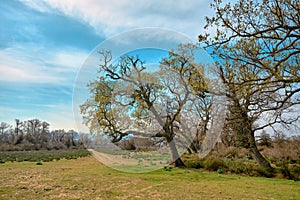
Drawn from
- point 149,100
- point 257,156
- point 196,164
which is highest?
point 149,100

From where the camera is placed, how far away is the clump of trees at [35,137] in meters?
57.8

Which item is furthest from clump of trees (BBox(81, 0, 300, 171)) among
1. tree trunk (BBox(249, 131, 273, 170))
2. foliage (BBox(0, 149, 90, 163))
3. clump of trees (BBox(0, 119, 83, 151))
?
clump of trees (BBox(0, 119, 83, 151))

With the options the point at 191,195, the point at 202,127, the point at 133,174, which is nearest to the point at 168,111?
the point at 202,127

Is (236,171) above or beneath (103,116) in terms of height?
beneath

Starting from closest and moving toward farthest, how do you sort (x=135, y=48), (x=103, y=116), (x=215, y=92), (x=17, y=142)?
(x=135, y=48)
(x=215, y=92)
(x=103, y=116)
(x=17, y=142)

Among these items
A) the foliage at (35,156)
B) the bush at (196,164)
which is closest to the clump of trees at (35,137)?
the foliage at (35,156)

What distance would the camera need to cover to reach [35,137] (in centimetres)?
6506

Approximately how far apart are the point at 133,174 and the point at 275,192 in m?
7.46

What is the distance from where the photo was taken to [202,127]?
1341 cm

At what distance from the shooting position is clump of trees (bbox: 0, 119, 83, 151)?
189ft

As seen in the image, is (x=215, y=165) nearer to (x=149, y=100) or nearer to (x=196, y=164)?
(x=196, y=164)

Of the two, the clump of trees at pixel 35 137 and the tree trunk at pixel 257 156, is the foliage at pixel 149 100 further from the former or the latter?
the clump of trees at pixel 35 137

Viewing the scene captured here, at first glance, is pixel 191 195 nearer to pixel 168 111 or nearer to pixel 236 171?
pixel 168 111

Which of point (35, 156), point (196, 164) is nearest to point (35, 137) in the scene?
point (35, 156)
